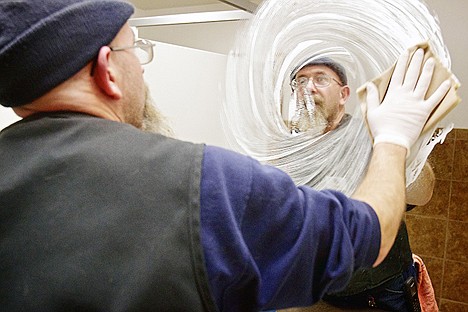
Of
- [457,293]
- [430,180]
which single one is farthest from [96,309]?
[457,293]

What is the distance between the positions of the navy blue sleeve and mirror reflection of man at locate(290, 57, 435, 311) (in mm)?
513

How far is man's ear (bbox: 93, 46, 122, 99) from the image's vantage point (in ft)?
2.52

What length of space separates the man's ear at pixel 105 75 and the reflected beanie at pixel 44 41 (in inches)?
0.4

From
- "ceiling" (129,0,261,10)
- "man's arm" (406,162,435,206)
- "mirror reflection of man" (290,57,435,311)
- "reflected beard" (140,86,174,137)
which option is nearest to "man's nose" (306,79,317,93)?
"mirror reflection of man" (290,57,435,311)

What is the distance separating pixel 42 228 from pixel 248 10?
50.3 inches

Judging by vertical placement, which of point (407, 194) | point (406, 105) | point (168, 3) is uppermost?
point (168, 3)

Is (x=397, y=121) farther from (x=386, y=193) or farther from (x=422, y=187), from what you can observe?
(x=422, y=187)

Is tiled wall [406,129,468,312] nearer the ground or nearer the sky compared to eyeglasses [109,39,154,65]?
nearer the ground

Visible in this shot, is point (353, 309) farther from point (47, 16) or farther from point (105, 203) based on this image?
point (47, 16)

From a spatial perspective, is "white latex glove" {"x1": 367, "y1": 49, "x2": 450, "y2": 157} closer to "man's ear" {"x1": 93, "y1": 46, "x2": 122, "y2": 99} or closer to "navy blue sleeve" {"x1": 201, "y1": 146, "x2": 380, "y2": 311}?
"navy blue sleeve" {"x1": 201, "y1": 146, "x2": 380, "y2": 311}

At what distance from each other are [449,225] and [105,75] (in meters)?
2.56

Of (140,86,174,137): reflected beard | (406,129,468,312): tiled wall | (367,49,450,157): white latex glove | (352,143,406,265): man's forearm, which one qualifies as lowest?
(406,129,468,312): tiled wall

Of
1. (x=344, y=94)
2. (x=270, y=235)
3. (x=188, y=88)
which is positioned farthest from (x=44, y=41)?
(x=188, y=88)

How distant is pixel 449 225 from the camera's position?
288 cm
